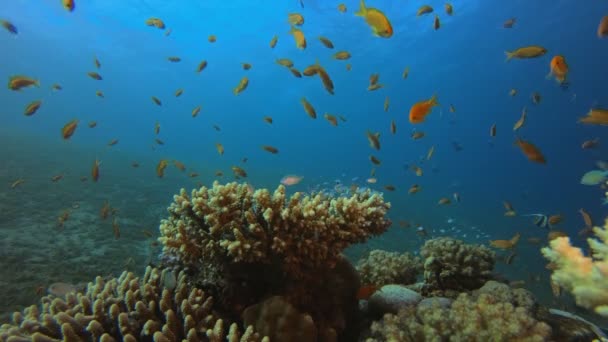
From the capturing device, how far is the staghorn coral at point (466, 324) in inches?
94.0

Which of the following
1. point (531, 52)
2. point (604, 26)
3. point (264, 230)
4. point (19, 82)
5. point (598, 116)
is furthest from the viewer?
point (604, 26)

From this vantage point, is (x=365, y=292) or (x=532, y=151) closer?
(x=365, y=292)

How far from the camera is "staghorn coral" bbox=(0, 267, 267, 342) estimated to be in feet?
9.01

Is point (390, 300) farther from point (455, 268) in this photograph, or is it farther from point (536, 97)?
point (536, 97)

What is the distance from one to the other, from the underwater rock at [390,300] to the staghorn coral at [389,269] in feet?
5.50

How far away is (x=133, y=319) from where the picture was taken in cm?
302

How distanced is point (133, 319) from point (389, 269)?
13.7ft

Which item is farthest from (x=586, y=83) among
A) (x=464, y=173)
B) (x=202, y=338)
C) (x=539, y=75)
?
(x=464, y=173)

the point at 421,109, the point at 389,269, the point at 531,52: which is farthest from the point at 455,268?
the point at 531,52

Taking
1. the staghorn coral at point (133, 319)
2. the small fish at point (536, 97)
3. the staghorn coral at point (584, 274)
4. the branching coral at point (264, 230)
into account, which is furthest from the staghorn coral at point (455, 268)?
the small fish at point (536, 97)

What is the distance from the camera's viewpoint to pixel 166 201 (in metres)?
16.9

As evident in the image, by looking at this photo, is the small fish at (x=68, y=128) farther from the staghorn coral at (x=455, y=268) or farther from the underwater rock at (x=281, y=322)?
the staghorn coral at (x=455, y=268)

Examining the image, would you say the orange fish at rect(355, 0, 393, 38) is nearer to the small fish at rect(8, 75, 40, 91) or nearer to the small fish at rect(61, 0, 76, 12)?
the small fish at rect(61, 0, 76, 12)

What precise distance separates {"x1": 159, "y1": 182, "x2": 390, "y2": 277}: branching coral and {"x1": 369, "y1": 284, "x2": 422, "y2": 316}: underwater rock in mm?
812
